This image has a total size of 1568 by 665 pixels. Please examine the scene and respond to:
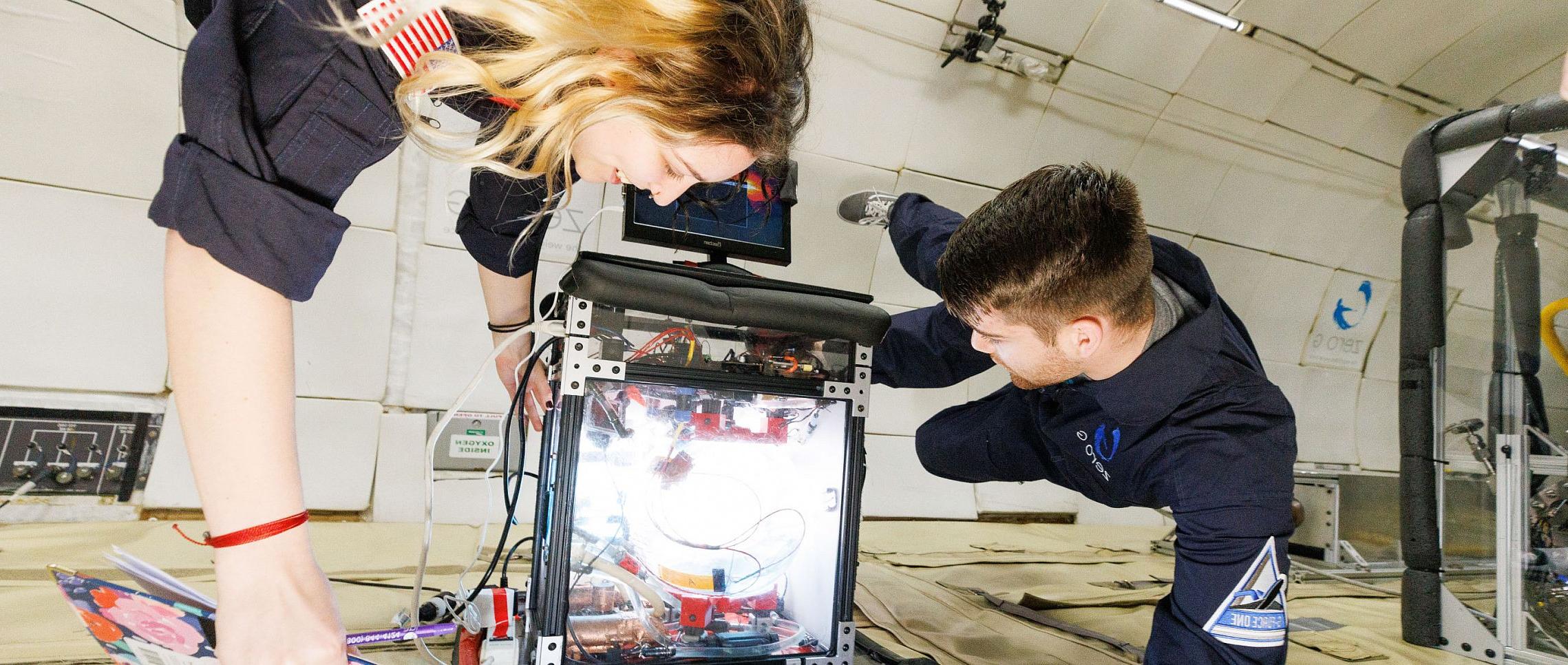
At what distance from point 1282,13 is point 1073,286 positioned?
280 centimetres

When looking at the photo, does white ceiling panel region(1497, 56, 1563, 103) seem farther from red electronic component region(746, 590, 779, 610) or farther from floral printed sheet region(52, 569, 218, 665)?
floral printed sheet region(52, 569, 218, 665)

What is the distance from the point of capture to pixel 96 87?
236cm

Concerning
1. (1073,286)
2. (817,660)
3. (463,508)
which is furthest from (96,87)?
(1073,286)

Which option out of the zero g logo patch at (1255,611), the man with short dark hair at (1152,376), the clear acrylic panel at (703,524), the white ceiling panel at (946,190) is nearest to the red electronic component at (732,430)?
the clear acrylic panel at (703,524)

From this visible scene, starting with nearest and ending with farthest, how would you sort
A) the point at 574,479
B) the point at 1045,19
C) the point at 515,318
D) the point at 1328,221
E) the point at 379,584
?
the point at 574,479, the point at 515,318, the point at 379,584, the point at 1045,19, the point at 1328,221

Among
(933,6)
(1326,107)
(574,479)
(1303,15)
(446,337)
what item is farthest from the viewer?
(1326,107)

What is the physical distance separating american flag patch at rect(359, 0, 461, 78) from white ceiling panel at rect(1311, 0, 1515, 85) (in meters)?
4.16

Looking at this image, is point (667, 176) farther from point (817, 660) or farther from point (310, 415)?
point (310, 415)

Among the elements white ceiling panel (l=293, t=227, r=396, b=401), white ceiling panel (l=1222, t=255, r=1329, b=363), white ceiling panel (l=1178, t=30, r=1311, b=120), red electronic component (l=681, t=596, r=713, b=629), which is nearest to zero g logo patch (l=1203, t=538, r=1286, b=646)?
red electronic component (l=681, t=596, r=713, b=629)

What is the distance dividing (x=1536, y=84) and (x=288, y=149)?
5752mm

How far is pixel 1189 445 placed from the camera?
1.65m

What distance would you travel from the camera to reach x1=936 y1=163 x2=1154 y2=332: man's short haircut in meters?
1.47

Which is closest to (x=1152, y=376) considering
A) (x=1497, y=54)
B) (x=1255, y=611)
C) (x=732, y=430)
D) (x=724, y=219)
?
(x=1255, y=611)

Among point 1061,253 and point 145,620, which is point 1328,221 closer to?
point 1061,253
